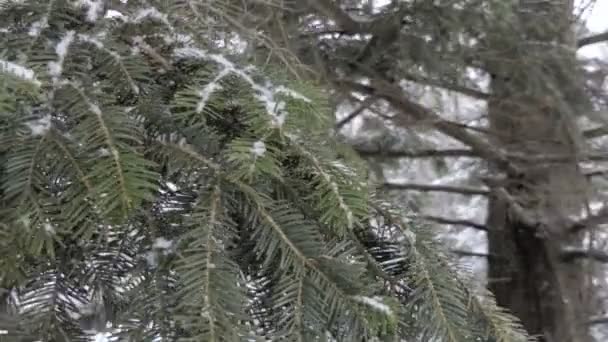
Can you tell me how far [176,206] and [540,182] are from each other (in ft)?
6.64

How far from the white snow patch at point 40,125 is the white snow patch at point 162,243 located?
0.54 ft

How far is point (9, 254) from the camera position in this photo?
Result: 61 centimetres

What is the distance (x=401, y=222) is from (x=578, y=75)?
166 centimetres

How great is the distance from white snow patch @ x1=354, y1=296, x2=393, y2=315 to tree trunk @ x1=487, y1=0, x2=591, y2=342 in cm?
158

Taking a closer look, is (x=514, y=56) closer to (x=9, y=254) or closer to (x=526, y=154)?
(x=526, y=154)

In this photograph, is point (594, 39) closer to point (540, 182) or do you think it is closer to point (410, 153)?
point (540, 182)

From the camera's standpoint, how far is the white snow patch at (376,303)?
0.65 metres

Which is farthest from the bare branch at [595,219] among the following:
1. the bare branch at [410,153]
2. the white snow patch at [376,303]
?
the white snow patch at [376,303]

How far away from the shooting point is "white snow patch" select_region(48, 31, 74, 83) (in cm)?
68

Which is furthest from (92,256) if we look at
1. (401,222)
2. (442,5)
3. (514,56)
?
(514,56)

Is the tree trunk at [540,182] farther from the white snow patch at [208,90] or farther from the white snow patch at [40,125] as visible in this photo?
the white snow patch at [40,125]

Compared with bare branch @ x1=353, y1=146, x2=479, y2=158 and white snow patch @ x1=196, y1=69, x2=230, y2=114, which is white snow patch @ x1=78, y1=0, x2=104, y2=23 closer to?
white snow patch @ x1=196, y1=69, x2=230, y2=114

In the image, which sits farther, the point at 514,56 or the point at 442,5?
the point at 514,56

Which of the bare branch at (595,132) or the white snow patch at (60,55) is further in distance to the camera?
the bare branch at (595,132)
